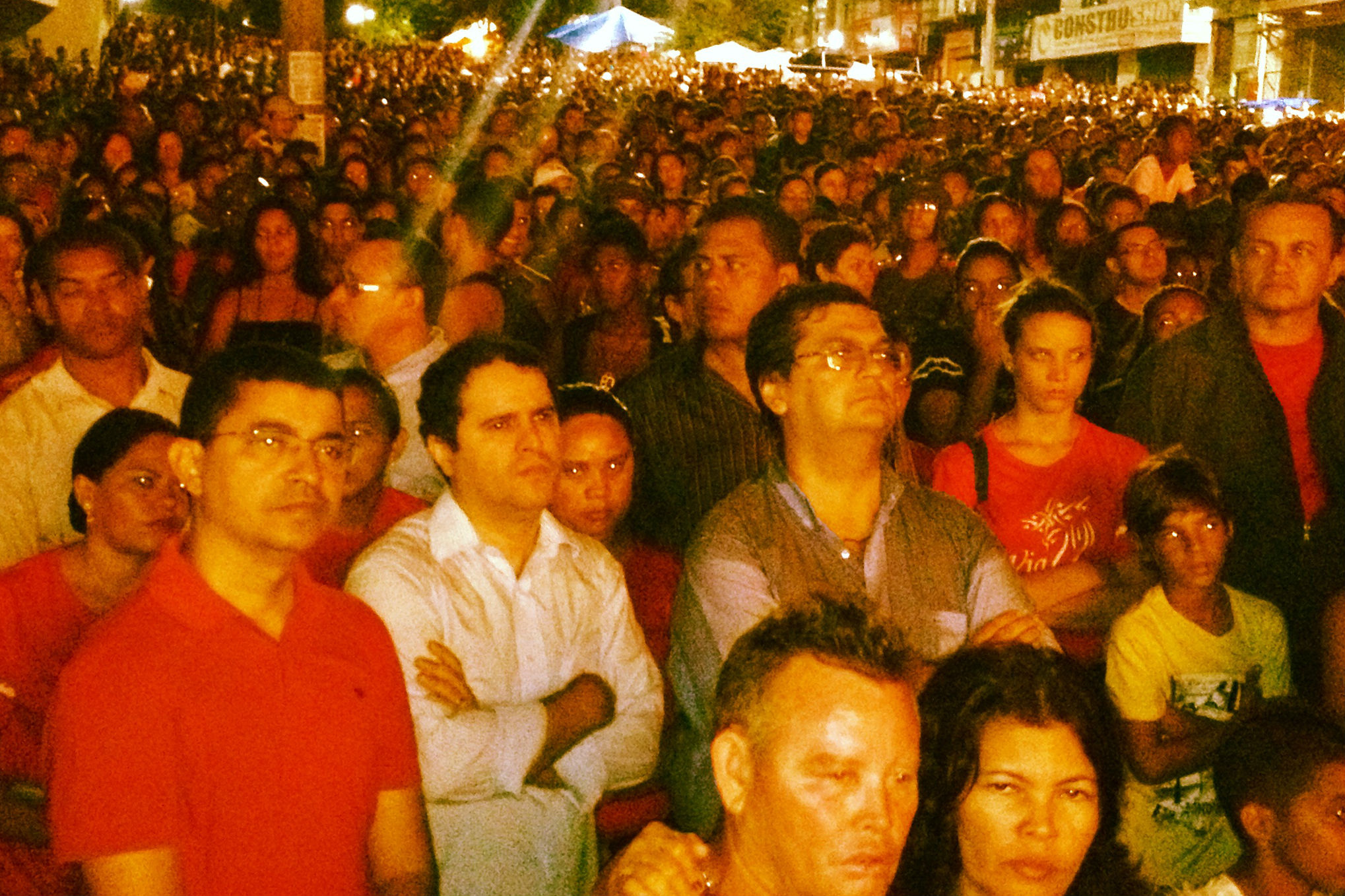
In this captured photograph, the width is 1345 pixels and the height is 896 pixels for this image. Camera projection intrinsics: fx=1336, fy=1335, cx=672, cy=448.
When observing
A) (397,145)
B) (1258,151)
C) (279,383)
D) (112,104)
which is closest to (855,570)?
(279,383)

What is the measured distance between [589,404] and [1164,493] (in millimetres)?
1506

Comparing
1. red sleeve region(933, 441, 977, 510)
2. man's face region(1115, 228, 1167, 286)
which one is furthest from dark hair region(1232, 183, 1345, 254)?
man's face region(1115, 228, 1167, 286)

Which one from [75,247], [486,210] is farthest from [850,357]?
[486,210]

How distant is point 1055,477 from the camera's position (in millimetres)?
3576

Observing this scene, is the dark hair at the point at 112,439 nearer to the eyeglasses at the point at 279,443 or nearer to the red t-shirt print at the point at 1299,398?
the eyeglasses at the point at 279,443

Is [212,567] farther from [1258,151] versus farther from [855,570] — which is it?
[1258,151]

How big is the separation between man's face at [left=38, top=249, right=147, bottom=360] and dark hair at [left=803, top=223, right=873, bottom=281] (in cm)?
269

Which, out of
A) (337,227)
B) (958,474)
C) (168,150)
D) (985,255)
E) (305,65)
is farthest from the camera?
(305,65)

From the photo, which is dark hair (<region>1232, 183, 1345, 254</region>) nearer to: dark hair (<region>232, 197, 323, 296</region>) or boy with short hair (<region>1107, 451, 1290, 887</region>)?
boy with short hair (<region>1107, 451, 1290, 887</region>)

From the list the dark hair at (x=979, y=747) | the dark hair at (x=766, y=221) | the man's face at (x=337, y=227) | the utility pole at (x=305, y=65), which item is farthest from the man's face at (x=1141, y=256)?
the utility pole at (x=305, y=65)

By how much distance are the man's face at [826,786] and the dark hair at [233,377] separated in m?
1.15

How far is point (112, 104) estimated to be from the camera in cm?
1286

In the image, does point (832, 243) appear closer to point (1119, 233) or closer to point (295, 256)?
point (1119, 233)

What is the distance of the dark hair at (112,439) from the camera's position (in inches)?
126
